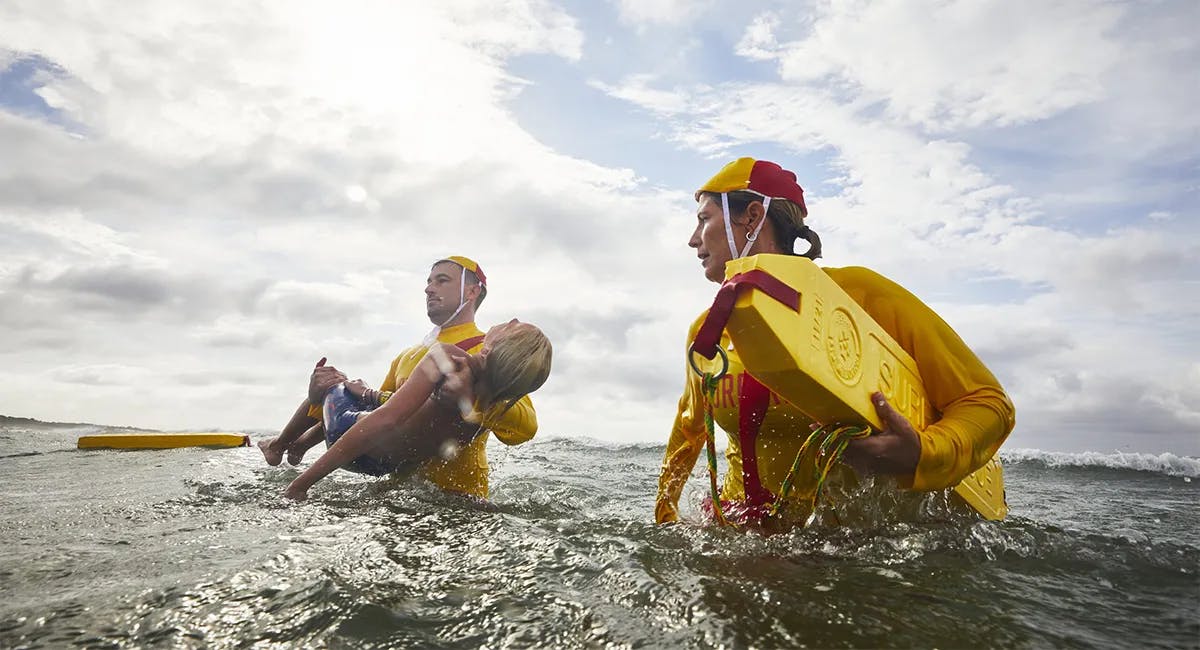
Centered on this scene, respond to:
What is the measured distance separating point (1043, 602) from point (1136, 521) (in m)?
5.24

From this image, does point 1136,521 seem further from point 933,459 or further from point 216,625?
point 216,625

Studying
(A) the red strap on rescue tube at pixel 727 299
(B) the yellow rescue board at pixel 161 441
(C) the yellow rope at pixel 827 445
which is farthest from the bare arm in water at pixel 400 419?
(B) the yellow rescue board at pixel 161 441

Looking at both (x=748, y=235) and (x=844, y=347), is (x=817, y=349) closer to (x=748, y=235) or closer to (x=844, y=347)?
(x=844, y=347)

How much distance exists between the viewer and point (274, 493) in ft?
15.9

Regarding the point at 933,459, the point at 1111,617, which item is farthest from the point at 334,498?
the point at 1111,617

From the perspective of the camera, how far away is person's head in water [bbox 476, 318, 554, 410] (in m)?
4.66

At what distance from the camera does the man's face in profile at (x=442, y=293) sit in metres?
6.01

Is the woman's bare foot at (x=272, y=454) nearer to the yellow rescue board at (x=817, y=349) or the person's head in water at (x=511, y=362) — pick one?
the person's head in water at (x=511, y=362)

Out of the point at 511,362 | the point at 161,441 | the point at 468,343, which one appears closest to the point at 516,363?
the point at 511,362

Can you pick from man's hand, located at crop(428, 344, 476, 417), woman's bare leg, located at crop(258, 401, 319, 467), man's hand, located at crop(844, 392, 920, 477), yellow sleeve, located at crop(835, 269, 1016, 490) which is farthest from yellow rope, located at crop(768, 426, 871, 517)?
woman's bare leg, located at crop(258, 401, 319, 467)

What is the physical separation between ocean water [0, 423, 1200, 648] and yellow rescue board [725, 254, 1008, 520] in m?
0.60

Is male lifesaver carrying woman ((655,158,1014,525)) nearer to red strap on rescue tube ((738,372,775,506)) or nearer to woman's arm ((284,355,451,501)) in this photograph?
red strap on rescue tube ((738,372,775,506))

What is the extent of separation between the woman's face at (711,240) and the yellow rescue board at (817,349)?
793 millimetres

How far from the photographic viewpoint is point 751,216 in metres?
3.09
